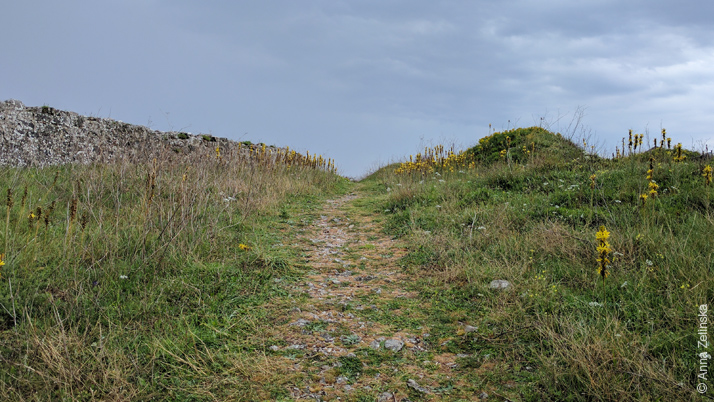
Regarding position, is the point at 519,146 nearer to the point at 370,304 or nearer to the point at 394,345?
the point at 370,304

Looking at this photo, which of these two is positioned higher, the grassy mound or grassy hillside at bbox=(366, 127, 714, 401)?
the grassy mound

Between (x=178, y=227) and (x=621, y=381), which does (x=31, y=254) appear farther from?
(x=621, y=381)

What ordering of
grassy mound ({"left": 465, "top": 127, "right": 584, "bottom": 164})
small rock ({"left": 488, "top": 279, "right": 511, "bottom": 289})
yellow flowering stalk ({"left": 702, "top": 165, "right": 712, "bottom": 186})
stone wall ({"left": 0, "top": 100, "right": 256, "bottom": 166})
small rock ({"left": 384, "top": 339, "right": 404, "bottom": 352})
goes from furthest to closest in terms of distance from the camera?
grassy mound ({"left": 465, "top": 127, "right": 584, "bottom": 164})
stone wall ({"left": 0, "top": 100, "right": 256, "bottom": 166})
yellow flowering stalk ({"left": 702, "top": 165, "right": 712, "bottom": 186})
small rock ({"left": 488, "top": 279, "right": 511, "bottom": 289})
small rock ({"left": 384, "top": 339, "right": 404, "bottom": 352})

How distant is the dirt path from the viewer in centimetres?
291

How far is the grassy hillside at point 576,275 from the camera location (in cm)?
281

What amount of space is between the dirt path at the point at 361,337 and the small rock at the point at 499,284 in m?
0.85

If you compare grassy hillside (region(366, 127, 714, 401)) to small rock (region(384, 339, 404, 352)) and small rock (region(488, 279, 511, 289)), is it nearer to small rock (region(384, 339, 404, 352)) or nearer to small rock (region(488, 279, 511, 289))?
small rock (region(488, 279, 511, 289))

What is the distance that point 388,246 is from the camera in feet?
21.7

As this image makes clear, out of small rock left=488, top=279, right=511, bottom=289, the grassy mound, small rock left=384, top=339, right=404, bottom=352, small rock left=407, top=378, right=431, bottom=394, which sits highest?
the grassy mound

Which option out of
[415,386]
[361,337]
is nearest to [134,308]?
[361,337]

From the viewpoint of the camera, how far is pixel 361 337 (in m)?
3.63

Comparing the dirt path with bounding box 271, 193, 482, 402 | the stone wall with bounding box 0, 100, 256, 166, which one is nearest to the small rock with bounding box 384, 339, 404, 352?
the dirt path with bounding box 271, 193, 482, 402

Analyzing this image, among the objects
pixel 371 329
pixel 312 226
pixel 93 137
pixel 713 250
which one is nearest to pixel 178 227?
pixel 371 329

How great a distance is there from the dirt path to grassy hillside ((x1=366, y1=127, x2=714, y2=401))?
0.34 meters
